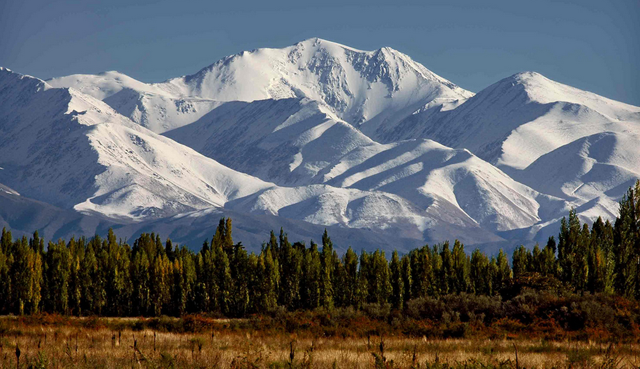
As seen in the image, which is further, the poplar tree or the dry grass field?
the poplar tree

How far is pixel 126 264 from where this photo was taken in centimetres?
9419

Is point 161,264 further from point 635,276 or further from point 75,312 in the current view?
point 635,276

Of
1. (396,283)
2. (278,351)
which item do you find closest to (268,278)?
(396,283)

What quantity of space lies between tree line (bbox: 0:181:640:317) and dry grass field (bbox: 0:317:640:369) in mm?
32350

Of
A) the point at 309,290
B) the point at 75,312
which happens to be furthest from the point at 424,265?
the point at 75,312

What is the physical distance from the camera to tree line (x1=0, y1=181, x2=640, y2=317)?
88.8m

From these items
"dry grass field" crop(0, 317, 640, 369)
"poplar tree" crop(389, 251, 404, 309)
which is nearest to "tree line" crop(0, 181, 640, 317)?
"poplar tree" crop(389, 251, 404, 309)

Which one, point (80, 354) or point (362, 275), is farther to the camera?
point (362, 275)

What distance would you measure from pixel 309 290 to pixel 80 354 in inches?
2212

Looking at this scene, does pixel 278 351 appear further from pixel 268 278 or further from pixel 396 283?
pixel 396 283

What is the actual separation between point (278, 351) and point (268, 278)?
4989 cm

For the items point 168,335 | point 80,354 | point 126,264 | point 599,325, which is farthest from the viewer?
point 126,264

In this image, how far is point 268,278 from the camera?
307 feet

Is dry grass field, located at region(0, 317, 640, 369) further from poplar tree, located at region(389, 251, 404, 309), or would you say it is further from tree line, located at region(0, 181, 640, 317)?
poplar tree, located at region(389, 251, 404, 309)
